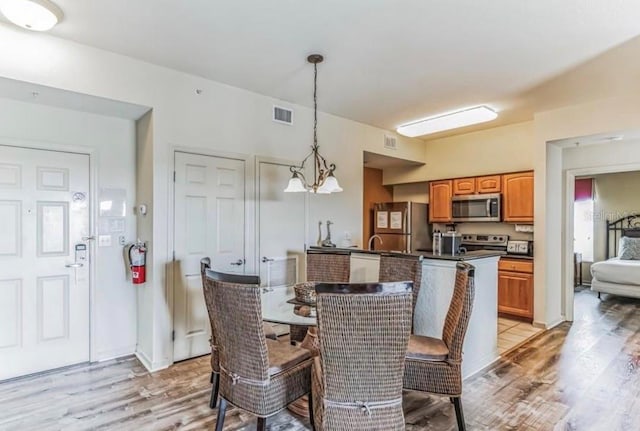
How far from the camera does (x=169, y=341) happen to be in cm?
338

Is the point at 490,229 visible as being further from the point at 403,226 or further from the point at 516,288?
the point at 403,226

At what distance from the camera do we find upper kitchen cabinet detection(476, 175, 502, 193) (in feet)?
17.0

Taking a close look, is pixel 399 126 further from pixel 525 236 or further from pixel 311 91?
pixel 525 236

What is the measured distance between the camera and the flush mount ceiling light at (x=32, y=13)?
7.32 feet

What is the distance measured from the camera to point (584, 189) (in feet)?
24.9

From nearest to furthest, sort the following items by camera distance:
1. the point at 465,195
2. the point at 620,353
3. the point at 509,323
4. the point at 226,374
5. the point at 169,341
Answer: the point at 226,374
the point at 169,341
the point at 620,353
the point at 509,323
the point at 465,195

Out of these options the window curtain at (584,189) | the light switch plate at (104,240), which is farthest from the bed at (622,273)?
the light switch plate at (104,240)

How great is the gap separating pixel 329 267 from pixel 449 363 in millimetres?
1641

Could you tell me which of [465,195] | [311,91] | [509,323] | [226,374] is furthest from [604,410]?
[311,91]

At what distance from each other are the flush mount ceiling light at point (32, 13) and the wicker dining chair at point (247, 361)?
2.01 m

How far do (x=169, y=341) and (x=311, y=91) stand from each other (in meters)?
2.91

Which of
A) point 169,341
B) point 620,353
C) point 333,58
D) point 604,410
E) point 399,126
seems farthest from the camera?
point 399,126

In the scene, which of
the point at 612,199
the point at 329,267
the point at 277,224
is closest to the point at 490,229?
the point at 329,267

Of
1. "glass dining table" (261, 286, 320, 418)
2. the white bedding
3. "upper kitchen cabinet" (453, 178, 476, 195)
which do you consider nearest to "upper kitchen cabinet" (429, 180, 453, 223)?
"upper kitchen cabinet" (453, 178, 476, 195)
